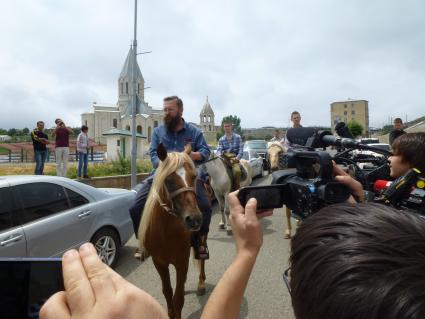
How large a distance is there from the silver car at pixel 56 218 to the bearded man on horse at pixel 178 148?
3.27ft

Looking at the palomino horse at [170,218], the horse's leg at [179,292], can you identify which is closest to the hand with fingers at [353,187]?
the palomino horse at [170,218]

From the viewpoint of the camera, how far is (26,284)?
40.0 inches

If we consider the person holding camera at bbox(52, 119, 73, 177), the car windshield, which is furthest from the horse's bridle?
the car windshield

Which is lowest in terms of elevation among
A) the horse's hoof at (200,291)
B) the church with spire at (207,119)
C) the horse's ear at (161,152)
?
the horse's hoof at (200,291)

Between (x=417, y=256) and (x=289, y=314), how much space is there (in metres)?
3.54

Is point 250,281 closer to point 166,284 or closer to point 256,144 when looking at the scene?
point 166,284

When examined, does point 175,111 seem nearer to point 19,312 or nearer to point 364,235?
point 19,312

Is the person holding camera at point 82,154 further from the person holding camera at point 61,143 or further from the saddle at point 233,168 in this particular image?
the saddle at point 233,168

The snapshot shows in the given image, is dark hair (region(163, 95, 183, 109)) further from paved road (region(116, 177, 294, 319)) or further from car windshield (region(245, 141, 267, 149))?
car windshield (region(245, 141, 267, 149))

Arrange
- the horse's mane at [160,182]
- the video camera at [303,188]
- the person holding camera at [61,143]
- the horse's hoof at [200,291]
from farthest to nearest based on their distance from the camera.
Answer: the person holding camera at [61,143] → the horse's hoof at [200,291] → the horse's mane at [160,182] → the video camera at [303,188]

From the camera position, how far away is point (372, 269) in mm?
697

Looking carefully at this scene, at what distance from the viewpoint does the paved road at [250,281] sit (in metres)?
4.02

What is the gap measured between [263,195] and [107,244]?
4.52 meters

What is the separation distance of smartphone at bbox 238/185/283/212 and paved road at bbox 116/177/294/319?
9.02ft
